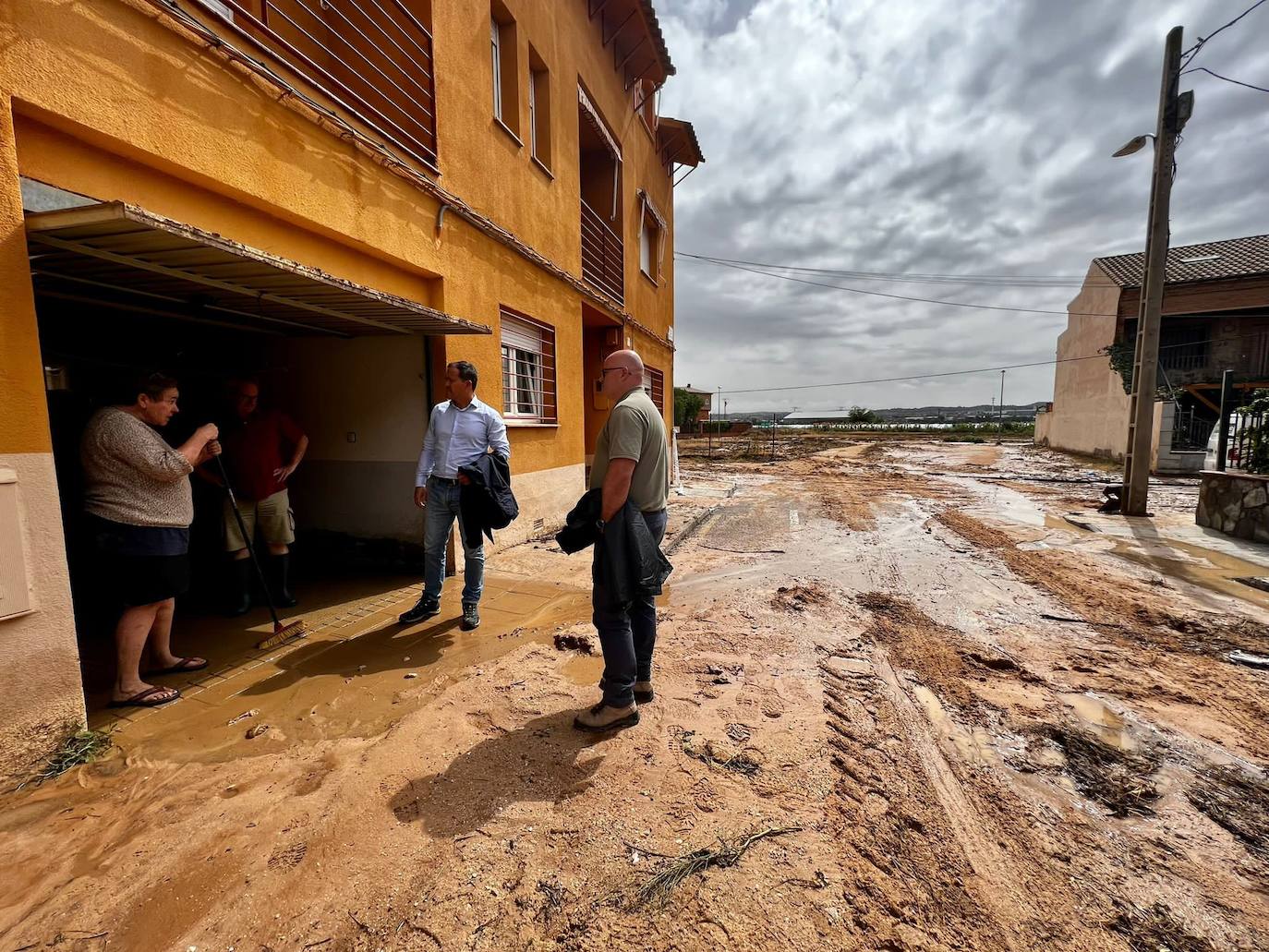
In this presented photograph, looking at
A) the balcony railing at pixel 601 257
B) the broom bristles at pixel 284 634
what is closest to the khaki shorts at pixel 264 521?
the broom bristles at pixel 284 634

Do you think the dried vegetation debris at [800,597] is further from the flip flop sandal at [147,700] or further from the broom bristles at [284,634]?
the flip flop sandal at [147,700]

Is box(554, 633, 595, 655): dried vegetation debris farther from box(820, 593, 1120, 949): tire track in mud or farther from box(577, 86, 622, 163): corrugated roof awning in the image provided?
box(577, 86, 622, 163): corrugated roof awning

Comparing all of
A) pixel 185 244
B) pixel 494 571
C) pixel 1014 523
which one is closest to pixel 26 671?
pixel 185 244

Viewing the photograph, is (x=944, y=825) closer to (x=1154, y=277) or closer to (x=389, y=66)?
(x=389, y=66)

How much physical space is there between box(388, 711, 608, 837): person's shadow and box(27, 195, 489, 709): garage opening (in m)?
2.22

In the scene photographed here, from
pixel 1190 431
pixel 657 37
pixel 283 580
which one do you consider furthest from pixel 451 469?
pixel 1190 431

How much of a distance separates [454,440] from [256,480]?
1.72m

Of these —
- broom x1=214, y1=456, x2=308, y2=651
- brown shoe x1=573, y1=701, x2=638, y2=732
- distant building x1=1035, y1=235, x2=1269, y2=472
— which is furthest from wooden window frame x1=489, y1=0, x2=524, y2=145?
distant building x1=1035, y1=235, x2=1269, y2=472

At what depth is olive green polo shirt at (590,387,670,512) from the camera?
264cm

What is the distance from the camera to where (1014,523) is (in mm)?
8398

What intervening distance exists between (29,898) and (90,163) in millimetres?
3300

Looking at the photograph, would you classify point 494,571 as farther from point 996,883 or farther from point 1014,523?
point 1014,523

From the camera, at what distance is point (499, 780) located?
7.80 ft

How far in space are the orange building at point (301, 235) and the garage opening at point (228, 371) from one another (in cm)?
3
